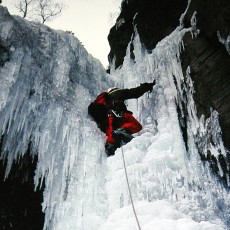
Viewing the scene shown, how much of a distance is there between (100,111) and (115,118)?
341 millimetres

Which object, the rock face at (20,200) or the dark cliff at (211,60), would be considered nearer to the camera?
the dark cliff at (211,60)

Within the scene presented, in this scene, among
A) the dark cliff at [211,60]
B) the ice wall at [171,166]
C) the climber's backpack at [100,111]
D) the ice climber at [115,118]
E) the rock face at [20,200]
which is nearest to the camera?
the ice wall at [171,166]

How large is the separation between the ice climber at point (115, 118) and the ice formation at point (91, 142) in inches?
10.2

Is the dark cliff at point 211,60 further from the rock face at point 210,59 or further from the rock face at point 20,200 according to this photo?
the rock face at point 20,200

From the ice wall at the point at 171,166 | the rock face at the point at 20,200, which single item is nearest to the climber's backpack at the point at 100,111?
the ice wall at the point at 171,166

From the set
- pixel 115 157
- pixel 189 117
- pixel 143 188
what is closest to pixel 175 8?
pixel 189 117

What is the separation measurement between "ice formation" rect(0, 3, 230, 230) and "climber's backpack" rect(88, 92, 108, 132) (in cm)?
34

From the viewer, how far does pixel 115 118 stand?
5020 millimetres

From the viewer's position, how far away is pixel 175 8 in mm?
7828

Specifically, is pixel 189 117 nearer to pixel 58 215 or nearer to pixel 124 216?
pixel 124 216

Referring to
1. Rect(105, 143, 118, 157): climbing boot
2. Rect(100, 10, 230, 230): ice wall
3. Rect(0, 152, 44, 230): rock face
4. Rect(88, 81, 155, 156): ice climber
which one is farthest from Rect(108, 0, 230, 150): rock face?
Rect(0, 152, 44, 230): rock face

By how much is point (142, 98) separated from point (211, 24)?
200 centimetres

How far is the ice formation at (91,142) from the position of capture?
4375mm

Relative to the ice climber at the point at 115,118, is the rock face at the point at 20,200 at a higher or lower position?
lower
